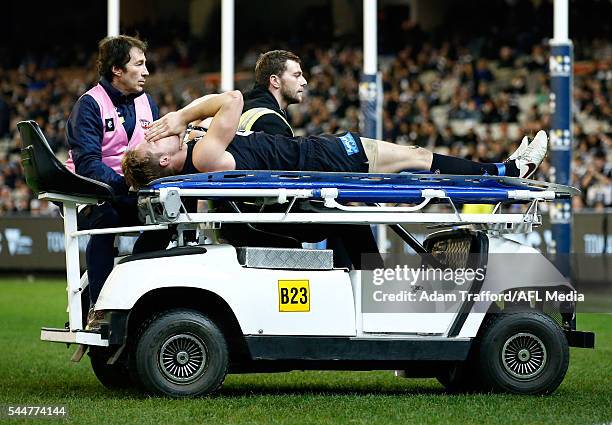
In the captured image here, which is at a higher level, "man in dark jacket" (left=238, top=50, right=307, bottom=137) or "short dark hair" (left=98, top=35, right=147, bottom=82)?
"short dark hair" (left=98, top=35, right=147, bottom=82)

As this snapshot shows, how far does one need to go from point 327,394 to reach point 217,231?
129 centimetres

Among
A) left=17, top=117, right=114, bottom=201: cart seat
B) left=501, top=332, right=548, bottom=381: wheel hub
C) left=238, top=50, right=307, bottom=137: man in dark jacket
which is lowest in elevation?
left=501, top=332, right=548, bottom=381: wheel hub

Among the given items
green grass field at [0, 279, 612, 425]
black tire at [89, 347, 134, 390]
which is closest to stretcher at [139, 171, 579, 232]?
green grass field at [0, 279, 612, 425]

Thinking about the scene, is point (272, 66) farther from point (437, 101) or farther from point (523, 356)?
point (437, 101)

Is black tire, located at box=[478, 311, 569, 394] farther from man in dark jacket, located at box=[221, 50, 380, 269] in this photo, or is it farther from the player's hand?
the player's hand

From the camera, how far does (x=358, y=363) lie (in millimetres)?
8625

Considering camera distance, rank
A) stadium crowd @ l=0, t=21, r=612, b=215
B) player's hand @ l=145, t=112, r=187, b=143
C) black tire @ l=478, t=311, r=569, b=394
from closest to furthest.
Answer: player's hand @ l=145, t=112, r=187, b=143 → black tire @ l=478, t=311, r=569, b=394 → stadium crowd @ l=0, t=21, r=612, b=215

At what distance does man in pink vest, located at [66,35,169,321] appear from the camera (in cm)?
895

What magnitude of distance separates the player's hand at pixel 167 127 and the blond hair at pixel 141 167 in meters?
0.11

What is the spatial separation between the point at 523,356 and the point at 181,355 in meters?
2.20

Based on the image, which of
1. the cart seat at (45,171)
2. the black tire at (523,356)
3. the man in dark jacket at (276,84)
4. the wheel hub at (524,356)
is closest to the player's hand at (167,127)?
the cart seat at (45,171)

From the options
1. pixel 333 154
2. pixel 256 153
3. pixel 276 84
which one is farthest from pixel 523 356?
pixel 276 84

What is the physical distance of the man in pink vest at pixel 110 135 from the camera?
8.95m

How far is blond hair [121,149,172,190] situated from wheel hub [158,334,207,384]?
1.02 meters
